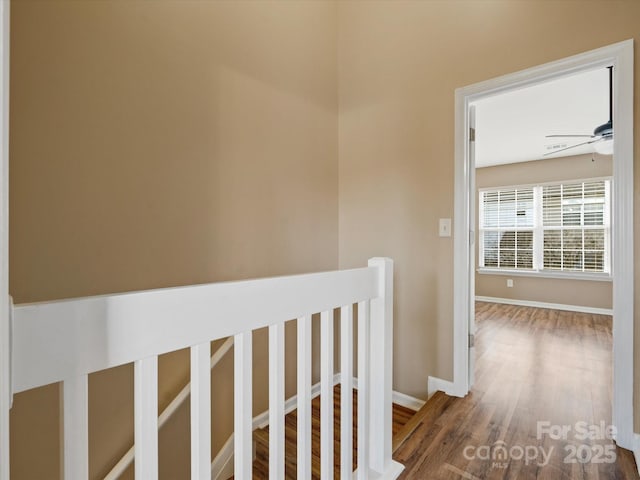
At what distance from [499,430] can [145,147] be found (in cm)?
238

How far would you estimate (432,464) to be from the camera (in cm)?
151

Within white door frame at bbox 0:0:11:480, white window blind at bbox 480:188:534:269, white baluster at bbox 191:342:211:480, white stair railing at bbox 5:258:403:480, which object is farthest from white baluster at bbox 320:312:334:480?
white window blind at bbox 480:188:534:269

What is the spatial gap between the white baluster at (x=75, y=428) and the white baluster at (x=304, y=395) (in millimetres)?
510

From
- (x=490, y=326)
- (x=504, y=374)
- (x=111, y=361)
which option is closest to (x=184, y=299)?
(x=111, y=361)

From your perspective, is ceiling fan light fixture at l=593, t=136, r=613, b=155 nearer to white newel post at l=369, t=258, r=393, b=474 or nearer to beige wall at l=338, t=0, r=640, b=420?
beige wall at l=338, t=0, r=640, b=420

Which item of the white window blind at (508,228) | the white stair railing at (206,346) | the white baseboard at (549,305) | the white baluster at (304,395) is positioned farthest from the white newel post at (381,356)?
the white window blind at (508,228)

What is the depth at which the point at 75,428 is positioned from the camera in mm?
517

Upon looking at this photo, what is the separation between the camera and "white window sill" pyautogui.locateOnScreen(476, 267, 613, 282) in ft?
16.2

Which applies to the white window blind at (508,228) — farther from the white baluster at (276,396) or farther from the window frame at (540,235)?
the white baluster at (276,396)

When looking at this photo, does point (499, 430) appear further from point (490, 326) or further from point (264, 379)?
point (490, 326)

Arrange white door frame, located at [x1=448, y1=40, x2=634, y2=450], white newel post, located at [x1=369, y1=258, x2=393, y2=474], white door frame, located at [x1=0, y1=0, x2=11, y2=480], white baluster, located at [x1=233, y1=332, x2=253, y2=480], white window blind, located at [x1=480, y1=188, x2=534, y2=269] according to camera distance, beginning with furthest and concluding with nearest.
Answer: white window blind, located at [x1=480, y1=188, x2=534, y2=269] < white door frame, located at [x1=448, y1=40, x2=634, y2=450] < white newel post, located at [x1=369, y1=258, x2=393, y2=474] < white baluster, located at [x1=233, y1=332, x2=253, y2=480] < white door frame, located at [x1=0, y1=0, x2=11, y2=480]

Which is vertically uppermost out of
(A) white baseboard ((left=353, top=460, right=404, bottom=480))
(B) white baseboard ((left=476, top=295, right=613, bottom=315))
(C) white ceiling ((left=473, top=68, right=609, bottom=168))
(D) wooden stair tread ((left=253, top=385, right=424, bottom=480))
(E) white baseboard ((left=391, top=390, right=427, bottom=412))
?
(C) white ceiling ((left=473, top=68, right=609, bottom=168))

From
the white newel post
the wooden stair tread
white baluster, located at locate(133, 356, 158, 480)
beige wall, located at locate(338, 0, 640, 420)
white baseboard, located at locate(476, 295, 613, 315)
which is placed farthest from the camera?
white baseboard, located at locate(476, 295, 613, 315)

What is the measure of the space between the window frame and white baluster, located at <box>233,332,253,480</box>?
5.93 metres
